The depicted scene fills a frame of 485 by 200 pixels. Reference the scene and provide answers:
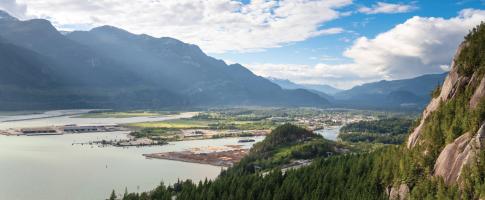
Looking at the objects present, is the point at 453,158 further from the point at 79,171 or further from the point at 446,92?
the point at 79,171

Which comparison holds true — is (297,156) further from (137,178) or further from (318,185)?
(318,185)

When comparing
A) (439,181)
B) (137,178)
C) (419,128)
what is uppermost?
(419,128)

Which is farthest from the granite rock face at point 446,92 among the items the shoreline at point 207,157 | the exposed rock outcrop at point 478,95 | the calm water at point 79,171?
the shoreline at point 207,157

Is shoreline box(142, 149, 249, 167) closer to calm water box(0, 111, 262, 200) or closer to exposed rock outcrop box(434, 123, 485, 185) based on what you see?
calm water box(0, 111, 262, 200)

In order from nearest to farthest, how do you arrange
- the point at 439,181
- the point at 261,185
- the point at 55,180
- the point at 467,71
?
the point at 439,181
the point at 467,71
the point at 261,185
the point at 55,180

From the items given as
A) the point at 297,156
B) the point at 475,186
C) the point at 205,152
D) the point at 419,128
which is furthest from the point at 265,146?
the point at 475,186

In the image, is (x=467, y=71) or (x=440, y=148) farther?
(x=467, y=71)

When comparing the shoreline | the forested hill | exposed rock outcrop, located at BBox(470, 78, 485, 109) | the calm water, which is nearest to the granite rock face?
the forested hill

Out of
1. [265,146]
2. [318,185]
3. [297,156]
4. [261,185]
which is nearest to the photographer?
[318,185]
